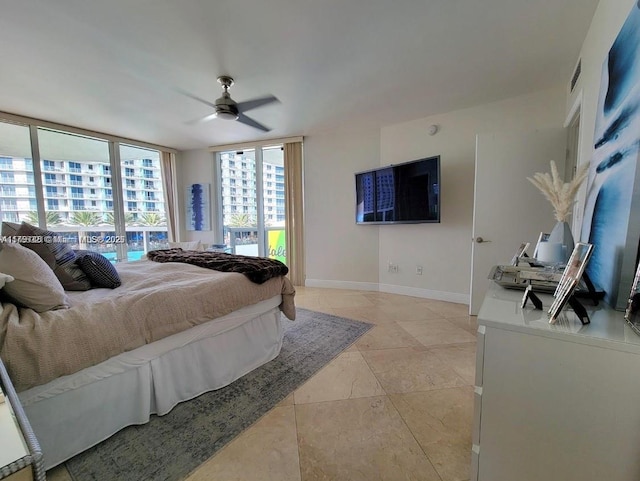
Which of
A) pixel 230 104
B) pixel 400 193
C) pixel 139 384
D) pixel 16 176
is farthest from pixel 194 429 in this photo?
pixel 16 176

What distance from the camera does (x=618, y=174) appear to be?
3.66ft

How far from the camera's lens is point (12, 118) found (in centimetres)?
325

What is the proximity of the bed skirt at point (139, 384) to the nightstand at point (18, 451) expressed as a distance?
78cm

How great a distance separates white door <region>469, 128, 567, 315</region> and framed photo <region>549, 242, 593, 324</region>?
2122 mm

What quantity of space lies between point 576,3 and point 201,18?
7.94 ft

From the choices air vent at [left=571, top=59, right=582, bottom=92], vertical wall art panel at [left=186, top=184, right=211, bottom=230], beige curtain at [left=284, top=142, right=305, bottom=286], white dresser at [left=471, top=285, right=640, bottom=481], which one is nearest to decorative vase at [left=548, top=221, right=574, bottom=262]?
white dresser at [left=471, top=285, right=640, bottom=481]

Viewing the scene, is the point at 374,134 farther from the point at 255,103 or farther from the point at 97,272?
the point at 97,272

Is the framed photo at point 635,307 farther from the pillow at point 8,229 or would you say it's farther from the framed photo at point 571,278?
the pillow at point 8,229

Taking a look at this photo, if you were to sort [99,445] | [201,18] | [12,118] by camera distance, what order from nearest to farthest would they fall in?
[99,445] → [201,18] → [12,118]

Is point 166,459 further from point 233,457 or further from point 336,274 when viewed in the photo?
point 336,274

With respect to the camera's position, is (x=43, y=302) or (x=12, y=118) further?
(x=12, y=118)

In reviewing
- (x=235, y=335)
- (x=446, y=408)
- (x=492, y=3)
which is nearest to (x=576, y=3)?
(x=492, y=3)

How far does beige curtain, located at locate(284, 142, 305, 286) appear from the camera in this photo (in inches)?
174

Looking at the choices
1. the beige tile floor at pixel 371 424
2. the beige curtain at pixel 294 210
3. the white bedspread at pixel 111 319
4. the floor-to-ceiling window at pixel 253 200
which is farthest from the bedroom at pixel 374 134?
the white bedspread at pixel 111 319
